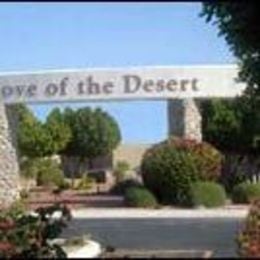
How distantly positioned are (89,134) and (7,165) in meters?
26.8

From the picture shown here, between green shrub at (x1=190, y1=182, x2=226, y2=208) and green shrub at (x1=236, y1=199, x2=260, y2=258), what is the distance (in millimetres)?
23557

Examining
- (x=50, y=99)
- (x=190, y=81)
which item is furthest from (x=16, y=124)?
(x=190, y=81)

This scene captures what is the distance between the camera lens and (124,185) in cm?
4706

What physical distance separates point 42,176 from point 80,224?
95.0 feet

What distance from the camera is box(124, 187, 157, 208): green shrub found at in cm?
4044

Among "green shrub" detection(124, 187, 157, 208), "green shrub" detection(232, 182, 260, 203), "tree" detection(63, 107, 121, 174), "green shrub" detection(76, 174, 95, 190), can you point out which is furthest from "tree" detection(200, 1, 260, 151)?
"tree" detection(63, 107, 121, 174)

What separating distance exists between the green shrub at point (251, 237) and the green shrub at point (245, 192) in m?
25.3

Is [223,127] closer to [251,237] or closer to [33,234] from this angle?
[251,237]

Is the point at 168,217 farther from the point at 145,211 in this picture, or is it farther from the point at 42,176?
the point at 42,176

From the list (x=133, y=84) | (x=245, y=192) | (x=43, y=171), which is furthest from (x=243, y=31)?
(x=43, y=171)

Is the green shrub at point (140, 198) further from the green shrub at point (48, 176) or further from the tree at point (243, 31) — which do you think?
the tree at point (243, 31)

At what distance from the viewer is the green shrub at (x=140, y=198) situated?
40.4m

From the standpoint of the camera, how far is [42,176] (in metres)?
61.5

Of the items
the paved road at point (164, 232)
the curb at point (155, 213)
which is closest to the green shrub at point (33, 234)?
the paved road at point (164, 232)
